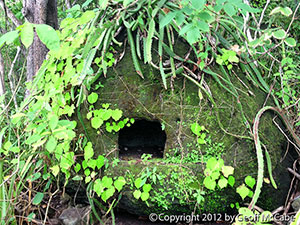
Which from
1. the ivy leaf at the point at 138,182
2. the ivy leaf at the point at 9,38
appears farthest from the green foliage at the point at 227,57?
the ivy leaf at the point at 9,38

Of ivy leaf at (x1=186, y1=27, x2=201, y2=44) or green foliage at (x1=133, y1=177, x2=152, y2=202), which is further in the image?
green foliage at (x1=133, y1=177, x2=152, y2=202)

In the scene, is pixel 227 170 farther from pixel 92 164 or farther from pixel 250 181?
pixel 92 164

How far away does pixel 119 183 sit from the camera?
1.83 metres

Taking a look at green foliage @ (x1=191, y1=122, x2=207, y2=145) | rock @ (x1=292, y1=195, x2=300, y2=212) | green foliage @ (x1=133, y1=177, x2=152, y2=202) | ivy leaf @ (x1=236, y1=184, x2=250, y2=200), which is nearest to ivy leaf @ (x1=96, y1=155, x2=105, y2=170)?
green foliage @ (x1=133, y1=177, x2=152, y2=202)

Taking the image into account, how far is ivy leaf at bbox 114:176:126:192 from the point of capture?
1829mm

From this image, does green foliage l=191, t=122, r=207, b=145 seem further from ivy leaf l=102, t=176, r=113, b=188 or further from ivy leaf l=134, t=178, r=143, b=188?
ivy leaf l=102, t=176, r=113, b=188

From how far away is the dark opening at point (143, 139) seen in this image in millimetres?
2379

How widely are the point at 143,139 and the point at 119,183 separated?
72 centimetres

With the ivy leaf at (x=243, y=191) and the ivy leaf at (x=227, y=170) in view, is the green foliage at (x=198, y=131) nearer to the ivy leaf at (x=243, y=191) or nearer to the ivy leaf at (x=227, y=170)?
the ivy leaf at (x=227, y=170)

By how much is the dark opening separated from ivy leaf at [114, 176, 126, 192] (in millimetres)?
490

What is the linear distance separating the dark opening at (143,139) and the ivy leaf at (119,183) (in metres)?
0.49

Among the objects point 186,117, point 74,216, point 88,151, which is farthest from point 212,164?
point 74,216

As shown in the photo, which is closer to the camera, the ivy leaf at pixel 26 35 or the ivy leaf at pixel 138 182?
the ivy leaf at pixel 26 35

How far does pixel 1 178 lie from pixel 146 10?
5.23ft
